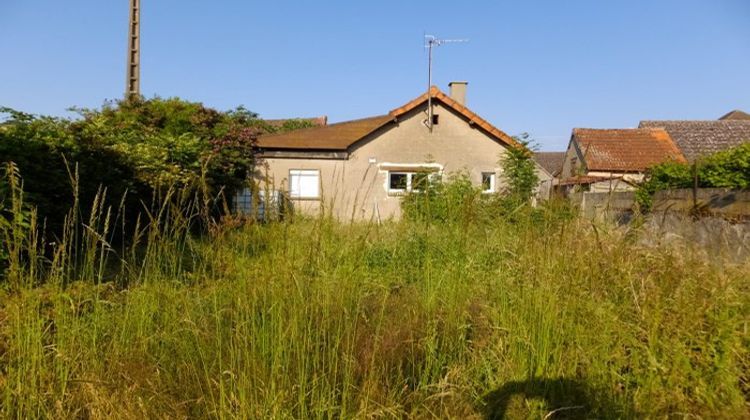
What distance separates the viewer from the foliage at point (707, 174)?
189 inches

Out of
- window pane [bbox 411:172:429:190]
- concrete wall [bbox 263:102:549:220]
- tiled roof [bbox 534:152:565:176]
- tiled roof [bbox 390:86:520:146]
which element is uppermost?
tiled roof [bbox 534:152:565:176]

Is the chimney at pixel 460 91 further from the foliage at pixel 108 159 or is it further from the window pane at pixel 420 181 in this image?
the window pane at pixel 420 181

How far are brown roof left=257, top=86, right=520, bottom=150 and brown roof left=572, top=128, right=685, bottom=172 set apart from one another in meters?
6.57

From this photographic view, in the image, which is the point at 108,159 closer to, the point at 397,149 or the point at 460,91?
the point at 397,149

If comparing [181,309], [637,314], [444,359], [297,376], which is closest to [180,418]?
[297,376]

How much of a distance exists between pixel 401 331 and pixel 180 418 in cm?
110

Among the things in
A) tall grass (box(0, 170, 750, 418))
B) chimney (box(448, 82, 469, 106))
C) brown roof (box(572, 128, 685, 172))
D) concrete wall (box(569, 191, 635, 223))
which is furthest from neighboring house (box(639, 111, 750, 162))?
tall grass (box(0, 170, 750, 418))

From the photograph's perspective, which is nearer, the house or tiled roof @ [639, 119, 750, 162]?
the house

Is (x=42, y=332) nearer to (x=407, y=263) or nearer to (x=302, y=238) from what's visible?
(x=302, y=238)

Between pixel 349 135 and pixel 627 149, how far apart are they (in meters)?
13.8

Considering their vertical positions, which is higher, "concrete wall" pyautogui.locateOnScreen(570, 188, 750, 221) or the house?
the house

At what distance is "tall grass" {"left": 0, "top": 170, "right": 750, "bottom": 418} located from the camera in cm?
179

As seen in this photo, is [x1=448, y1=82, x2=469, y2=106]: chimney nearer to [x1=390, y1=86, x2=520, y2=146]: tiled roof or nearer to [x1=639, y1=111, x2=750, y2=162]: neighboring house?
[x1=390, y1=86, x2=520, y2=146]: tiled roof

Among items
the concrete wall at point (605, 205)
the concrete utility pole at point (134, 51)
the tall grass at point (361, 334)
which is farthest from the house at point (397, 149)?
the tall grass at point (361, 334)
